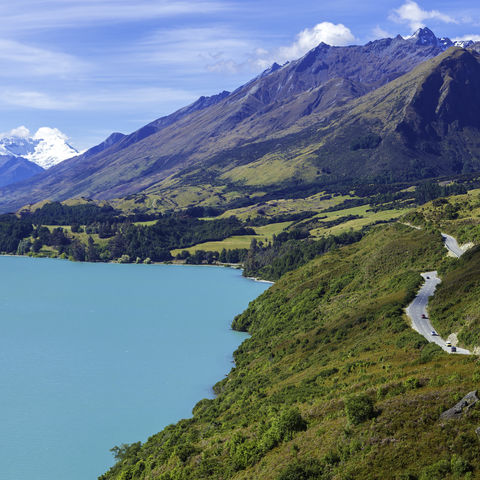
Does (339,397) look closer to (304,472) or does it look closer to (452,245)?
(304,472)

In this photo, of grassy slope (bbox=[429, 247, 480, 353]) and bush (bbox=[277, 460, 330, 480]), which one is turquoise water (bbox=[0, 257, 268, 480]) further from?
bush (bbox=[277, 460, 330, 480])

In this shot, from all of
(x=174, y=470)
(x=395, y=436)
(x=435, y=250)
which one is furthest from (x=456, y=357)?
(x=435, y=250)

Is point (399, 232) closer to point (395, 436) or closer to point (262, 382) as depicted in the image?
point (262, 382)

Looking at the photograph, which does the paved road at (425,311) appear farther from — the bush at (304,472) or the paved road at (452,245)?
the bush at (304,472)

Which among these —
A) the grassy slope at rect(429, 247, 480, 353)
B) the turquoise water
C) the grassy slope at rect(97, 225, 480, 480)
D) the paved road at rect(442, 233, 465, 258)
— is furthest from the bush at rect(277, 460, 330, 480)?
the paved road at rect(442, 233, 465, 258)

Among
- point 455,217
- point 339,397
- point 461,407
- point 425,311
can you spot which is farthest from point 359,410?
point 455,217

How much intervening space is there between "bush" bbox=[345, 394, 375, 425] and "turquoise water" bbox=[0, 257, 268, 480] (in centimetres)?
4503

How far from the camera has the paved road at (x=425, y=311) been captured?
196ft

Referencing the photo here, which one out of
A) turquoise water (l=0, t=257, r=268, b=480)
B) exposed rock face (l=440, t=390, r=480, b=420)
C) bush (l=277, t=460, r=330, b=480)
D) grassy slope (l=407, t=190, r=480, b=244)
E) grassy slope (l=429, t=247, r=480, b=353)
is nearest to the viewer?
exposed rock face (l=440, t=390, r=480, b=420)

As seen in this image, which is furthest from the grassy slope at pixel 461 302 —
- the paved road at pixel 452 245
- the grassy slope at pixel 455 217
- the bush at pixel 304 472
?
the bush at pixel 304 472

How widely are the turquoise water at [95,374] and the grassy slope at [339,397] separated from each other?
875 centimetres

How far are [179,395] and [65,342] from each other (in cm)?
5024

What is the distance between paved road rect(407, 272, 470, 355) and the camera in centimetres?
5959

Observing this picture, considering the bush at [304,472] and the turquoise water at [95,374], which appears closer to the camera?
the bush at [304,472]
